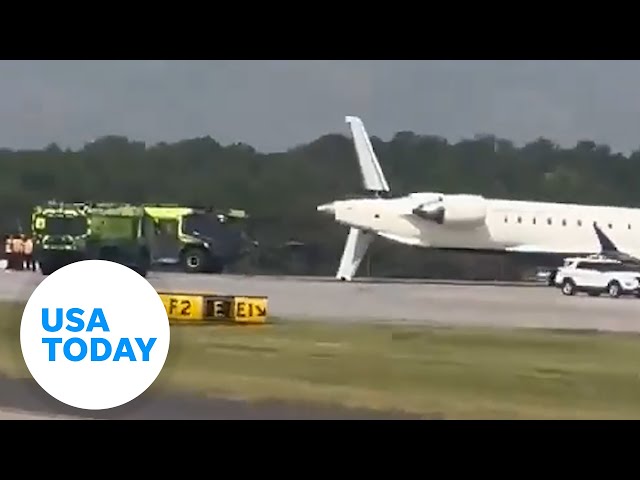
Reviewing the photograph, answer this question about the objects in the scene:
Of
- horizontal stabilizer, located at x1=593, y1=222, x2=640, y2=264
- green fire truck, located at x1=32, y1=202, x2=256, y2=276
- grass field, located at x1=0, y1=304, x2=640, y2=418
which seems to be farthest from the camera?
horizontal stabilizer, located at x1=593, y1=222, x2=640, y2=264

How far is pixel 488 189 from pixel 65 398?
2772 mm

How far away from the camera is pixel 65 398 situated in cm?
559

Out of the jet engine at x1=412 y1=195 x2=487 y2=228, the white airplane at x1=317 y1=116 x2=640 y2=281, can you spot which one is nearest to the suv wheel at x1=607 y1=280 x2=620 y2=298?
the white airplane at x1=317 y1=116 x2=640 y2=281

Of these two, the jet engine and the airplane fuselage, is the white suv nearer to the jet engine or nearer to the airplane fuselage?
the airplane fuselage

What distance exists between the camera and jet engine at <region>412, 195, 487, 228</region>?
6988 mm

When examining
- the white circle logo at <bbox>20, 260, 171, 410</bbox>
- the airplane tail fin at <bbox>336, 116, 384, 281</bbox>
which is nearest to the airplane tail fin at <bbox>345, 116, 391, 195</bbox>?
the airplane tail fin at <bbox>336, 116, 384, 281</bbox>

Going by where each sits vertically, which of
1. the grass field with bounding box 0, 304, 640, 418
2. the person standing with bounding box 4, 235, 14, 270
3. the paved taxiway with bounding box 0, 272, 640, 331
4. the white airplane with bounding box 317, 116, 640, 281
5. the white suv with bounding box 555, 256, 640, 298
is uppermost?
the white airplane with bounding box 317, 116, 640, 281

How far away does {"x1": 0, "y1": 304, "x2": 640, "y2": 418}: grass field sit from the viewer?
605 centimetres

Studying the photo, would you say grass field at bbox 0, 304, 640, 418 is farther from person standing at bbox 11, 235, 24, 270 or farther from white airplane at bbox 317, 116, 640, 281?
white airplane at bbox 317, 116, 640, 281

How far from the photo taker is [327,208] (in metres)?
7.09

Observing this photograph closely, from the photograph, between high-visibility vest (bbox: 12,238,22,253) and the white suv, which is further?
the white suv

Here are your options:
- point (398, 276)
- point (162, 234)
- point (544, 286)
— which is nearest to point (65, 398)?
point (162, 234)

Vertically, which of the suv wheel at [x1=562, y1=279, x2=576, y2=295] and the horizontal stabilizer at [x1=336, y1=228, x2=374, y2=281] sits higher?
the horizontal stabilizer at [x1=336, y1=228, x2=374, y2=281]

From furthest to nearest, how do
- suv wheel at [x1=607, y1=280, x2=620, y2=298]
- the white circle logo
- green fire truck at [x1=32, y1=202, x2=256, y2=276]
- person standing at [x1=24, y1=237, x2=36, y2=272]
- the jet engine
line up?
suv wheel at [x1=607, y1=280, x2=620, y2=298], the jet engine, green fire truck at [x1=32, y1=202, x2=256, y2=276], person standing at [x1=24, y1=237, x2=36, y2=272], the white circle logo
